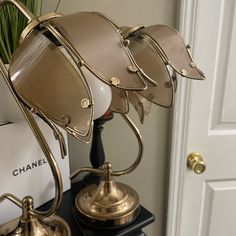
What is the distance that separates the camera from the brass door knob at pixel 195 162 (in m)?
1.25

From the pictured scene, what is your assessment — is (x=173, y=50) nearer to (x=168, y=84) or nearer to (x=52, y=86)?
(x=168, y=84)

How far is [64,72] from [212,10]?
77 centimetres

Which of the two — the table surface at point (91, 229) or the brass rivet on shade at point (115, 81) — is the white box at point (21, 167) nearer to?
the table surface at point (91, 229)

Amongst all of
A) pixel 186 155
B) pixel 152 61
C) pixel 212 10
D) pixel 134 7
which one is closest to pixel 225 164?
pixel 186 155

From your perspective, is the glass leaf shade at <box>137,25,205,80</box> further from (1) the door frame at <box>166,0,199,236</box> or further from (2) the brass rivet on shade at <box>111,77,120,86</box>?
(1) the door frame at <box>166,0,199,236</box>

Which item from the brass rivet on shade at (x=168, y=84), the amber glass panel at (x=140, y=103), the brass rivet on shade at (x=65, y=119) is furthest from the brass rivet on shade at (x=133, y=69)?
the amber glass panel at (x=140, y=103)

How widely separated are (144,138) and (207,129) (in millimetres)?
245

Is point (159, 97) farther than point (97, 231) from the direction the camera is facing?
No

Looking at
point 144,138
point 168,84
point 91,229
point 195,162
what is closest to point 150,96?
point 168,84

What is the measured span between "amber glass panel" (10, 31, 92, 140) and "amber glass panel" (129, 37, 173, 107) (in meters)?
0.20

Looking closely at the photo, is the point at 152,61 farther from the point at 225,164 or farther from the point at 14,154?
the point at 225,164

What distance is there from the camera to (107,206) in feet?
2.67

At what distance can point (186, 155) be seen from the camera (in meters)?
1.25

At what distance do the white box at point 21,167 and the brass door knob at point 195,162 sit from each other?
1.88 feet
